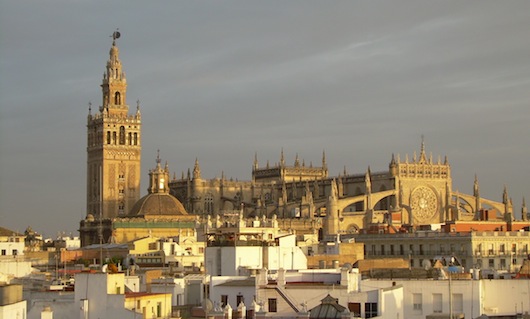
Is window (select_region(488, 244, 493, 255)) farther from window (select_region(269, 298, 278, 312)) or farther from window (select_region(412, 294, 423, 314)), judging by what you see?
window (select_region(269, 298, 278, 312))

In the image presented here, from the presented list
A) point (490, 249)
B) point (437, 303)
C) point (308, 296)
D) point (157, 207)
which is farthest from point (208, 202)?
point (308, 296)

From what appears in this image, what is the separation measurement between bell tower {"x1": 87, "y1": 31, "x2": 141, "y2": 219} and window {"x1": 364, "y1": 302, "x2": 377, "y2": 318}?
92.6 metres

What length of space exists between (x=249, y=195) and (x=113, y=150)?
13.8m

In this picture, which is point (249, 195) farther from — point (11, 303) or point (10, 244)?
point (11, 303)

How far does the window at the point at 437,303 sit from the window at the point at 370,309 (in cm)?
341

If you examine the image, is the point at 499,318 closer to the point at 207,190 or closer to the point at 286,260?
the point at 286,260

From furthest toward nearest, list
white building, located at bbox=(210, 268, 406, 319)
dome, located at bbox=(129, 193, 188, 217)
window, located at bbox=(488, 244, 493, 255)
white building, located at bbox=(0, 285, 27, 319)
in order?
dome, located at bbox=(129, 193, 188, 217) < window, located at bbox=(488, 244, 493, 255) < white building, located at bbox=(210, 268, 406, 319) < white building, located at bbox=(0, 285, 27, 319)

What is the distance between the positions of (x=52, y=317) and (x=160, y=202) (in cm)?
8092

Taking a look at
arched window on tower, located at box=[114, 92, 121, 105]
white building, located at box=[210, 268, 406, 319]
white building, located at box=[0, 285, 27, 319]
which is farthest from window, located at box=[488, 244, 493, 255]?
arched window on tower, located at box=[114, 92, 121, 105]

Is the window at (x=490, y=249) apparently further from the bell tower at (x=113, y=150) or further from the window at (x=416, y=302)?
the bell tower at (x=113, y=150)

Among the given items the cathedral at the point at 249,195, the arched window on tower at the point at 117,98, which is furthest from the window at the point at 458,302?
the arched window on tower at the point at 117,98

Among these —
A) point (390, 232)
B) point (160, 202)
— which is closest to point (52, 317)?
point (390, 232)

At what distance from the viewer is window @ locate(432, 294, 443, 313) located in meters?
34.6

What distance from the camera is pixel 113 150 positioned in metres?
128
